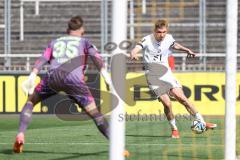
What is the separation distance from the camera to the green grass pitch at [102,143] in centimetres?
931

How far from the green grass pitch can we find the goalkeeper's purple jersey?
1069mm

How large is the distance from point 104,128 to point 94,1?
44.2 ft

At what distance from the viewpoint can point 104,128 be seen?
9.14 m

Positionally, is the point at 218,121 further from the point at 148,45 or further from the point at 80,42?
the point at 80,42

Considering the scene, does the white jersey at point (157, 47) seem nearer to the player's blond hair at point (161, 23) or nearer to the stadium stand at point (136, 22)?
the player's blond hair at point (161, 23)

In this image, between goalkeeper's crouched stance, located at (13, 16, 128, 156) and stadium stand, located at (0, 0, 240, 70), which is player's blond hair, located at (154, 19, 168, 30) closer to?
goalkeeper's crouched stance, located at (13, 16, 128, 156)

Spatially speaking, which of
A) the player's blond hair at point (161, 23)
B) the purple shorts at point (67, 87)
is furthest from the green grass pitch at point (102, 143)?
the player's blond hair at point (161, 23)

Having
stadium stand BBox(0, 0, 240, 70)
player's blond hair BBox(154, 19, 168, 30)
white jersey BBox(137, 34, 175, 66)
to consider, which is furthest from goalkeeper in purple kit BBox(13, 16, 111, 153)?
stadium stand BBox(0, 0, 240, 70)

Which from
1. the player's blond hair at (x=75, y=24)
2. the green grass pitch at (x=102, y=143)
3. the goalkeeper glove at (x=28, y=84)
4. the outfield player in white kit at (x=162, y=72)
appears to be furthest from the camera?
the outfield player in white kit at (x=162, y=72)

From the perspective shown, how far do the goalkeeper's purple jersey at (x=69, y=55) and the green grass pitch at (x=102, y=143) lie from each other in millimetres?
1069

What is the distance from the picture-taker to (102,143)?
10.9 m

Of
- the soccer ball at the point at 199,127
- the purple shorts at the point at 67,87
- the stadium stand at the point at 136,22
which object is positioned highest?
the stadium stand at the point at 136,22

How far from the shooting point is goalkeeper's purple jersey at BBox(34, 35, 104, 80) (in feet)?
29.3

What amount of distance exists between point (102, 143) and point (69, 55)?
2.32 meters
